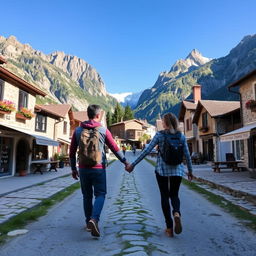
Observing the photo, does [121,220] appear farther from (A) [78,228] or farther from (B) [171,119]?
(B) [171,119]

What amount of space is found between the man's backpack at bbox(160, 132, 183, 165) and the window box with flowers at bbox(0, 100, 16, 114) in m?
11.2

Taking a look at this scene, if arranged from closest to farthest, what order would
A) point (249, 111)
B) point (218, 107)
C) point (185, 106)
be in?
point (249, 111) < point (218, 107) < point (185, 106)

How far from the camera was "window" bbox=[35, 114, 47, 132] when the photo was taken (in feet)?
62.9

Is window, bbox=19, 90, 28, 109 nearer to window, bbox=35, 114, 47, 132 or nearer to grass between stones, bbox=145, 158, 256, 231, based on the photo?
window, bbox=35, 114, 47, 132

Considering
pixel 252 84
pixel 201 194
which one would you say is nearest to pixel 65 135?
pixel 252 84

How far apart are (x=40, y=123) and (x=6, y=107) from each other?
6.99m

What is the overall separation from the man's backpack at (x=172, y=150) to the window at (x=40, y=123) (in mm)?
16808

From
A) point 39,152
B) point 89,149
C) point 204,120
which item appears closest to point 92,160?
point 89,149

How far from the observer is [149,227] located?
4.07 m

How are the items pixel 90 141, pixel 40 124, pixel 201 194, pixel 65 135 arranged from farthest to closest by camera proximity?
pixel 65 135 < pixel 40 124 < pixel 201 194 < pixel 90 141

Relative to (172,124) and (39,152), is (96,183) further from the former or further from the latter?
(39,152)

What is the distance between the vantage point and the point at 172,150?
362 centimetres

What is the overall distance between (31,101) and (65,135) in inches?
464

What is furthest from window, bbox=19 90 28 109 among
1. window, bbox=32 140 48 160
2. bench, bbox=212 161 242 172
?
bench, bbox=212 161 242 172
